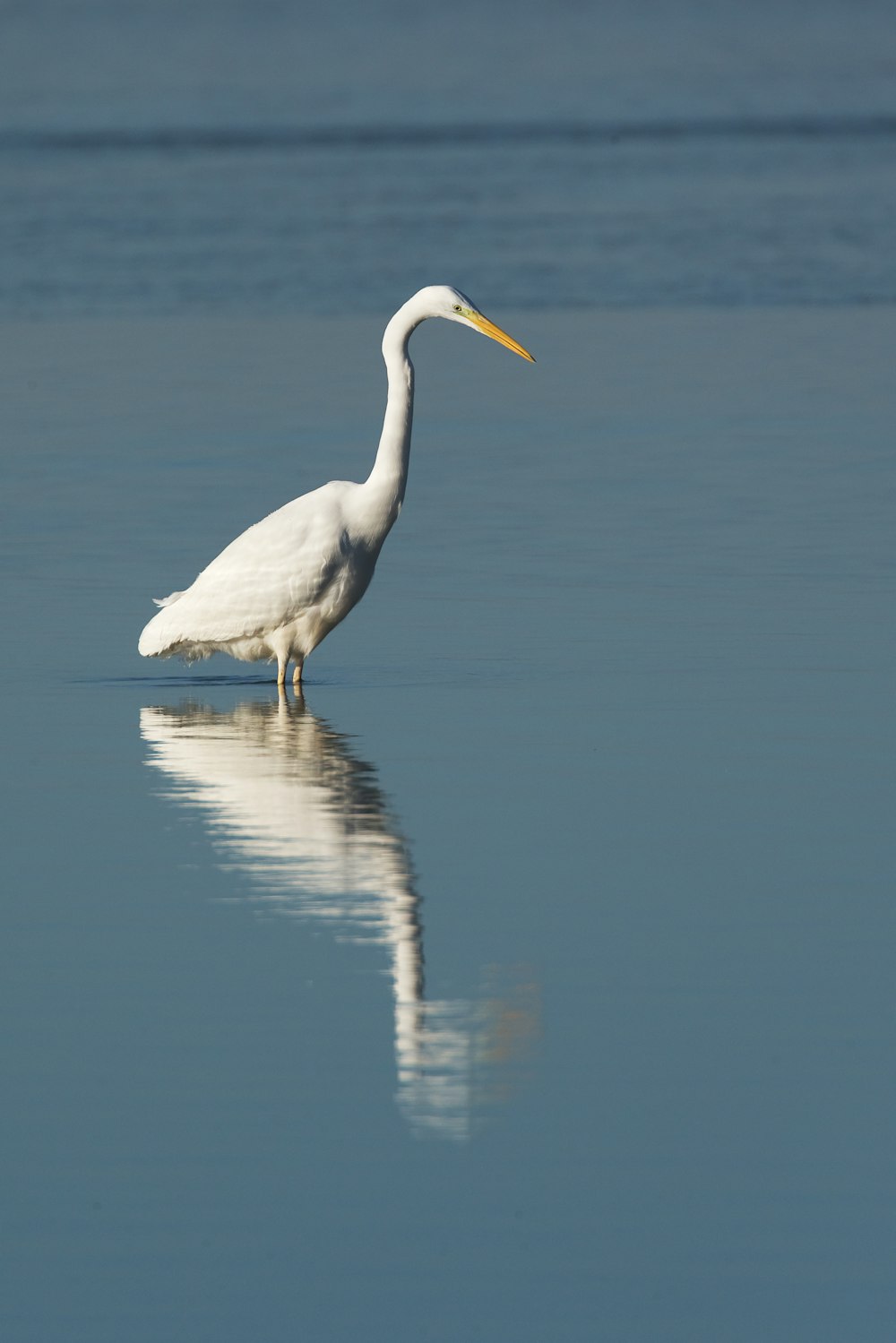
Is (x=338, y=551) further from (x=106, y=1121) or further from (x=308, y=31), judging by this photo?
(x=308, y=31)

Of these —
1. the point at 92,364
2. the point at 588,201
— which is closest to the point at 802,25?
the point at 588,201

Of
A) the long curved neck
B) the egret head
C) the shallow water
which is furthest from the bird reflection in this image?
the egret head

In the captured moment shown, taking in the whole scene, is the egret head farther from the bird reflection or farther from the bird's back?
the bird reflection

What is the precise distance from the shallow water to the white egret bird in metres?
0.27

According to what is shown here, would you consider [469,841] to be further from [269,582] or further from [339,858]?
[269,582]

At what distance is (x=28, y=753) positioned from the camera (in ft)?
38.0

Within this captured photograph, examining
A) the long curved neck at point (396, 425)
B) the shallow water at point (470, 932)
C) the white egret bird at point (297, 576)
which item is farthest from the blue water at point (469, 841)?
the long curved neck at point (396, 425)

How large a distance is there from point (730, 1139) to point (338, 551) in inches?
263

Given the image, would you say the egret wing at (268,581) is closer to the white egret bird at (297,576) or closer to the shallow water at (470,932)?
the white egret bird at (297,576)

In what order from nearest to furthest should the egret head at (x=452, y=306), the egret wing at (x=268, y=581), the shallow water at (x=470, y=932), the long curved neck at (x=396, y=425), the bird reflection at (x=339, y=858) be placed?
the shallow water at (x=470, y=932) → the bird reflection at (x=339, y=858) → the egret wing at (x=268, y=581) → the long curved neck at (x=396, y=425) → the egret head at (x=452, y=306)

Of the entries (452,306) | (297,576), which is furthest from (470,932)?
(452,306)

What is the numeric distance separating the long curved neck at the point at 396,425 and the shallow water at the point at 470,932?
0.82 metres

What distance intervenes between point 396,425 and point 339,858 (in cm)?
436

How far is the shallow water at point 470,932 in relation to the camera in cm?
647
